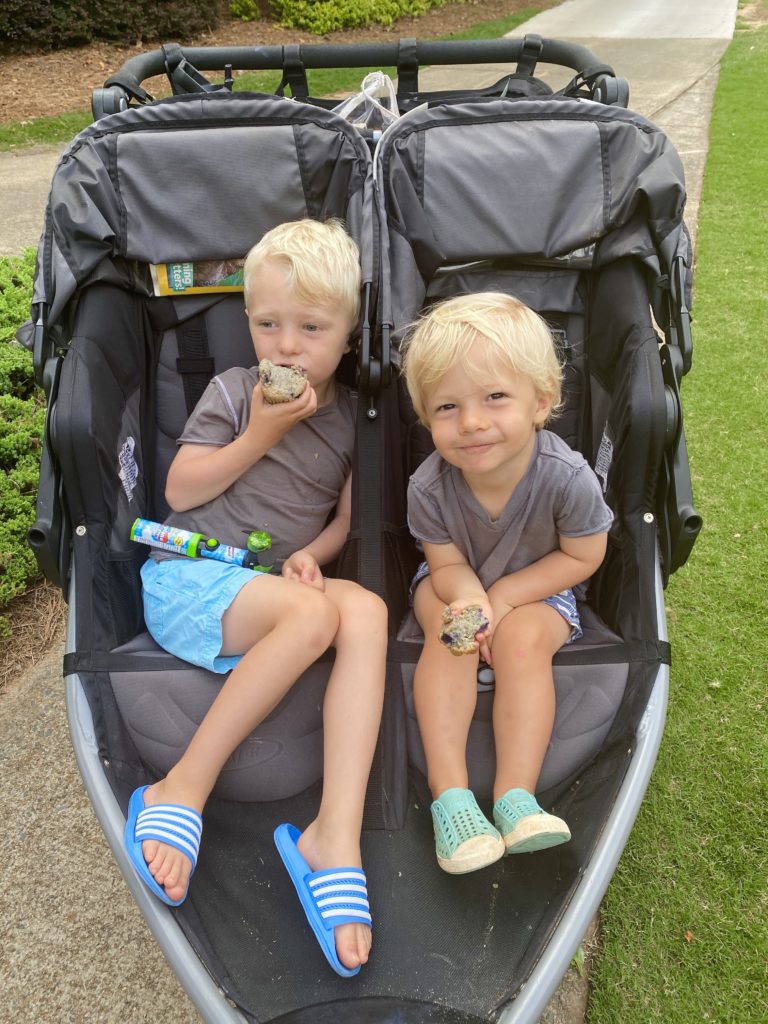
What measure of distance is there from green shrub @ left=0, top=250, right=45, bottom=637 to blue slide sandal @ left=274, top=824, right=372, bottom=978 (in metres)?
1.56

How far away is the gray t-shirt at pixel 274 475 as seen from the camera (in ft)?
6.88

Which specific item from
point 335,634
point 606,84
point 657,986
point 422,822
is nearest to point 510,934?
point 422,822

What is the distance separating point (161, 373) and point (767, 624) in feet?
6.37

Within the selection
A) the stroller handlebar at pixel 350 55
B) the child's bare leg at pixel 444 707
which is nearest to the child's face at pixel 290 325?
the child's bare leg at pixel 444 707

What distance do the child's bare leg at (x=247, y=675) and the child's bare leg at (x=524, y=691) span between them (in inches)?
14.7

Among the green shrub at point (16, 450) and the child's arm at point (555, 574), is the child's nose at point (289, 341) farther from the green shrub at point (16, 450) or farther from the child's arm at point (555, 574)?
the green shrub at point (16, 450)

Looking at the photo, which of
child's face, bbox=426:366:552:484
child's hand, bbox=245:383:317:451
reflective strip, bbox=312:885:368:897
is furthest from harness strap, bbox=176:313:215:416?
reflective strip, bbox=312:885:368:897

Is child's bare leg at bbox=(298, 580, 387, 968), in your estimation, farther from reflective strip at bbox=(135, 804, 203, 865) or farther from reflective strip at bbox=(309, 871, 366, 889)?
reflective strip at bbox=(135, 804, 203, 865)

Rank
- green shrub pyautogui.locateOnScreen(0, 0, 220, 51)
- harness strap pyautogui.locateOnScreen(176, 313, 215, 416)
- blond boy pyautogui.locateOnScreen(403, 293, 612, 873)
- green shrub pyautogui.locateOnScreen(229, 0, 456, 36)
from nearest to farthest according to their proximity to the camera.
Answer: blond boy pyautogui.locateOnScreen(403, 293, 612, 873)
harness strap pyautogui.locateOnScreen(176, 313, 215, 416)
green shrub pyautogui.locateOnScreen(0, 0, 220, 51)
green shrub pyautogui.locateOnScreen(229, 0, 456, 36)

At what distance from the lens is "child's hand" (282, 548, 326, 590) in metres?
1.95

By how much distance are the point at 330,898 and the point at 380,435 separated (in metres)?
1.04

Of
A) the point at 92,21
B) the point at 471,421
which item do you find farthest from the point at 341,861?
the point at 92,21

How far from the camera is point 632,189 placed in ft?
6.86

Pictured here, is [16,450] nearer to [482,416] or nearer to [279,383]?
[279,383]
